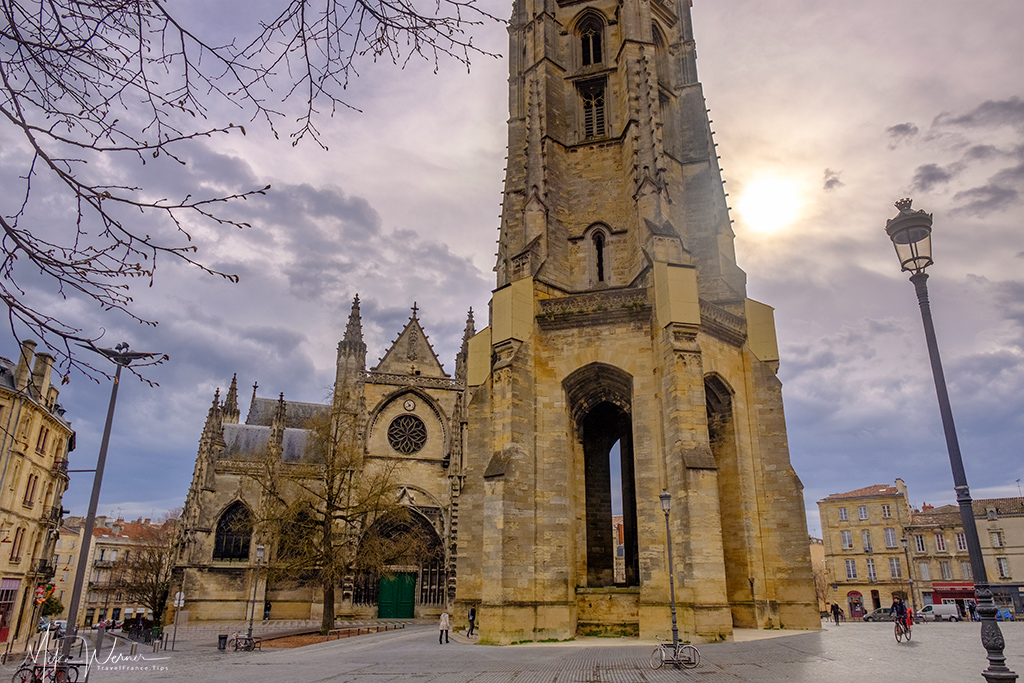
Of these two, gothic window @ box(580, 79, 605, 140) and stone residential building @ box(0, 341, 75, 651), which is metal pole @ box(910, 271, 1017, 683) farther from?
stone residential building @ box(0, 341, 75, 651)

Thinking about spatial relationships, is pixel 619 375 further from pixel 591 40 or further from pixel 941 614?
pixel 941 614

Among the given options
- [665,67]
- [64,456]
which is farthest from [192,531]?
[665,67]

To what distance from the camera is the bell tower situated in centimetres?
1502

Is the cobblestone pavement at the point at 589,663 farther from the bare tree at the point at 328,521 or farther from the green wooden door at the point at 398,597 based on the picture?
the green wooden door at the point at 398,597

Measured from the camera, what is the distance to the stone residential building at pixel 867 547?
4394cm

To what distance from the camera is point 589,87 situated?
75.3ft

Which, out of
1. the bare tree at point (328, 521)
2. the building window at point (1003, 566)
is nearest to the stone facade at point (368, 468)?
the bare tree at point (328, 521)

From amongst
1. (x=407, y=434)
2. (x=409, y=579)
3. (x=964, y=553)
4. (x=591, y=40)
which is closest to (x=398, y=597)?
(x=409, y=579)

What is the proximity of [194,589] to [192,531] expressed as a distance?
284 cm

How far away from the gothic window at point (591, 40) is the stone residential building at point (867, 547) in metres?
37.3

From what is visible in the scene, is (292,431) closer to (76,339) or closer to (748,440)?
(748,440)

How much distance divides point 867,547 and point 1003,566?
7540 millimetres

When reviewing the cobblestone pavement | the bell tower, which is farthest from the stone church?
the cobblestone pavement

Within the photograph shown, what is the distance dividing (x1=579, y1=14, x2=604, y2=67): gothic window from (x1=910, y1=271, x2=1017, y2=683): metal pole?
18.9 m
